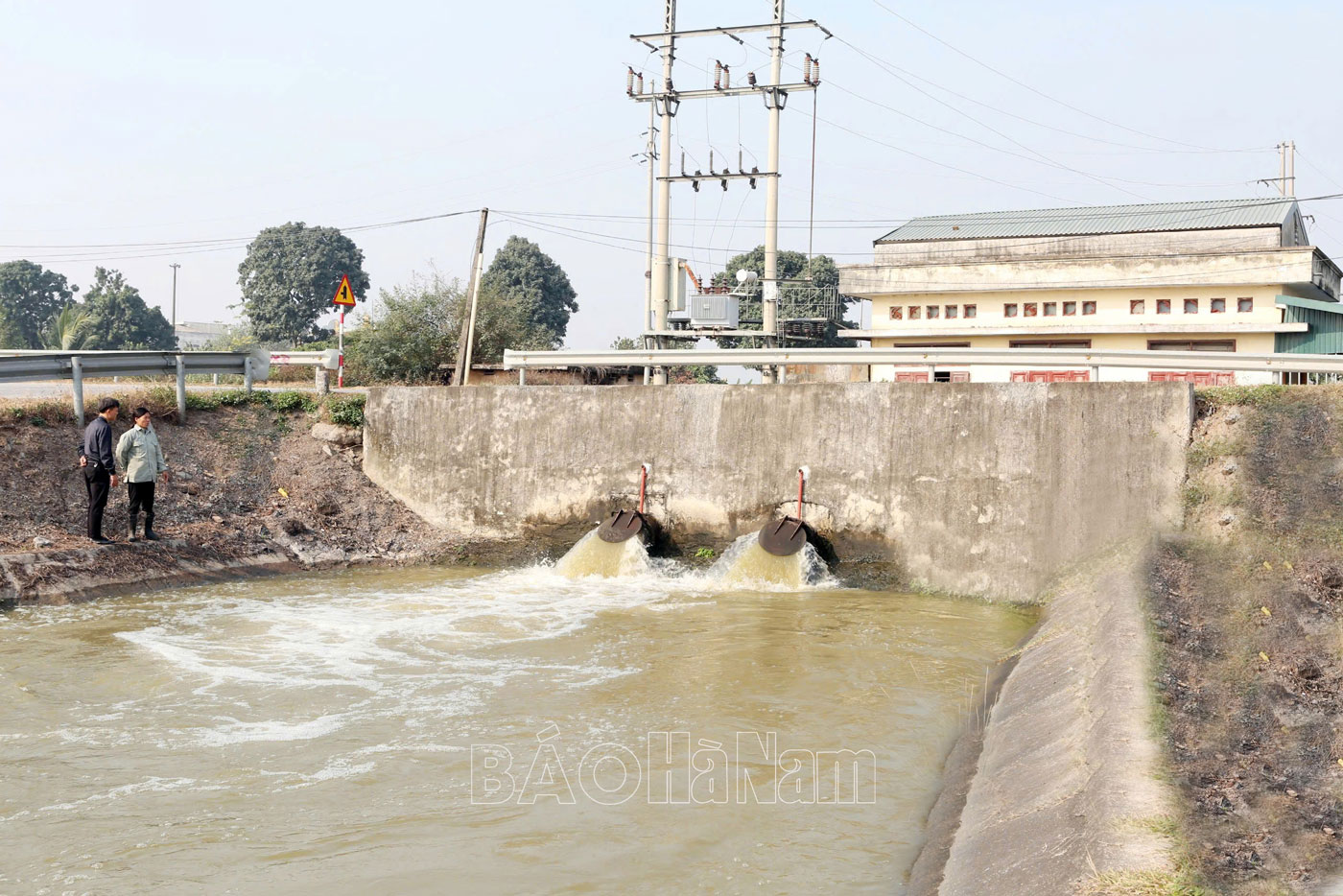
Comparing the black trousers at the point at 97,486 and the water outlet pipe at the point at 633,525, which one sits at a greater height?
the black trousers at the point at 97,486

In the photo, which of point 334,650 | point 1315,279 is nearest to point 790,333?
point 1315,279

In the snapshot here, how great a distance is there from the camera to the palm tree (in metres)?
49.0

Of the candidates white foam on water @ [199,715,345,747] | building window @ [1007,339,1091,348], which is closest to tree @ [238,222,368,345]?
building window @ [1007,339,1091,348]

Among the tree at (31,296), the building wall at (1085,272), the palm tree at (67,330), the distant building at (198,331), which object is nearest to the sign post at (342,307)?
the building wall at (1085,272)

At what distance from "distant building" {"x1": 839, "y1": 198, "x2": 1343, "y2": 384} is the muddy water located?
58.7 feet

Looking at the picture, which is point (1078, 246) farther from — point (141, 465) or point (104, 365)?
point (141, 465)

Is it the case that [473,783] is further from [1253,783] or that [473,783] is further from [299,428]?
[299,428]

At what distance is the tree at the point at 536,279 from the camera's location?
235ft

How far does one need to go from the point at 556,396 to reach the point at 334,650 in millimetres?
7279

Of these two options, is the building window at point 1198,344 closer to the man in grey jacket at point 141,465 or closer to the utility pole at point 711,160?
the utility pole at point 711,160

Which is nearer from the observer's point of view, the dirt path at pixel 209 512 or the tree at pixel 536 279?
the dirt path at pixel 209 512

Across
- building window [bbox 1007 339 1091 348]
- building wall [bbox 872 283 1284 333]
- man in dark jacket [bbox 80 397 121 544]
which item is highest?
building wall [bbox 872 283 1284 333]

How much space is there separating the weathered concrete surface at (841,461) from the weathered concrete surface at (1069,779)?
4.28 meters

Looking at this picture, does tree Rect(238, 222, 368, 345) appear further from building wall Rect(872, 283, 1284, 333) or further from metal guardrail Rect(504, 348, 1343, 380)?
metal guardrail Rect(504, 348, 1343, 380)
